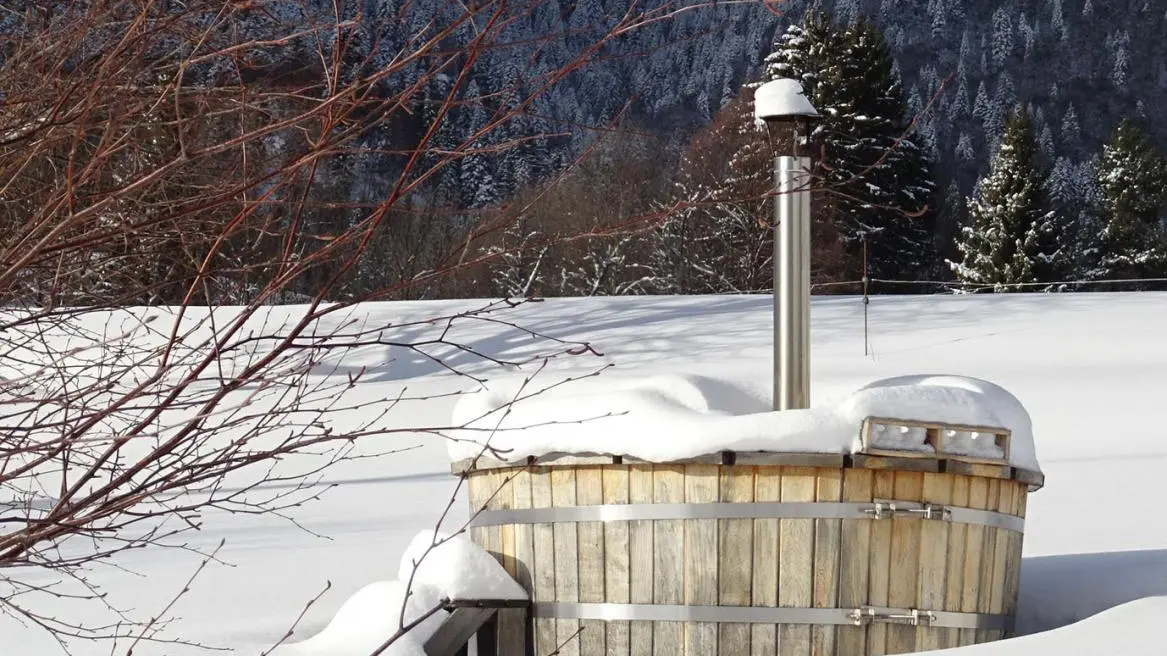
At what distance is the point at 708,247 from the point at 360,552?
20477mm

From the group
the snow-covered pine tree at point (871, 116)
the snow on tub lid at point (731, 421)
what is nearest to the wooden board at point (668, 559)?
the snow on tub lid at point (731, 421)

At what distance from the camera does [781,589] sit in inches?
153

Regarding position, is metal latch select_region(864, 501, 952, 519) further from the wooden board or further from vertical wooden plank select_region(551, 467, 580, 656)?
vertical wooden plank select_region(551, 467, 580, 656)

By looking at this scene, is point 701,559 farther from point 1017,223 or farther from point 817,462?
point 1017,223

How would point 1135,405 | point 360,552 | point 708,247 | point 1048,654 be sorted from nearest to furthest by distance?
point 1048,654 → point 360,552 → point 1135,405 → point 708,247

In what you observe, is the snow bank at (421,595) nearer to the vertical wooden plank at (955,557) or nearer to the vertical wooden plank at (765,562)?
the vertical wooden plank at (765,562)

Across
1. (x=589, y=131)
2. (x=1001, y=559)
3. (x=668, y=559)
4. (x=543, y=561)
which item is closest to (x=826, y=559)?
(x=668, y=559)

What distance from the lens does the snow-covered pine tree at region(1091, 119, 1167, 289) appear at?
37.0 m

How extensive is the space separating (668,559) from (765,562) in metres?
0.31

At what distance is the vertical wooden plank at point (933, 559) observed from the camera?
157 inches

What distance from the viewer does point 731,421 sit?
3.82m

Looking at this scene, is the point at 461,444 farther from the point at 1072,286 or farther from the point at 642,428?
the point at 1072,286

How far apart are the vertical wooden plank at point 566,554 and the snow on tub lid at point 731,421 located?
0.39 ft

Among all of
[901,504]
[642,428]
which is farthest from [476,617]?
[901,504]
